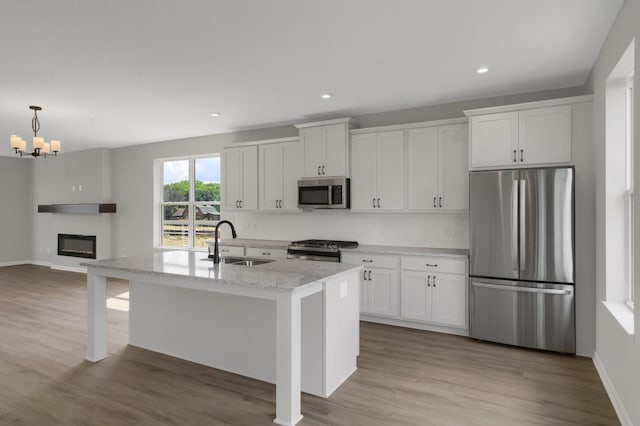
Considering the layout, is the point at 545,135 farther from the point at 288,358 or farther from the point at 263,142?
the point at 263,142

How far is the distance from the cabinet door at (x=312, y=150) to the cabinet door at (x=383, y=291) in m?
1.57

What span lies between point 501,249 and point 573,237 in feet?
2.01

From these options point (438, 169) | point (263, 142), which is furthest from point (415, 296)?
point (263, 142)

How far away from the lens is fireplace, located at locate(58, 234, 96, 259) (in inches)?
317

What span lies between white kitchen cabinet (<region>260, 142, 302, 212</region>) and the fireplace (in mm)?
4771

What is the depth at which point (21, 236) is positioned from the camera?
9266mm

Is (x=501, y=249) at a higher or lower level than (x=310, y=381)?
higher

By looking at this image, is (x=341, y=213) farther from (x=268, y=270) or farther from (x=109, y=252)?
(x=109, y=252)

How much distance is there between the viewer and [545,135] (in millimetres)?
3668

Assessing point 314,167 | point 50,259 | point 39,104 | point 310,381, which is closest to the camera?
point 310,381

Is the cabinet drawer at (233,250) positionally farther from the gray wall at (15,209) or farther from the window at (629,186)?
the gray wall at (15,209)

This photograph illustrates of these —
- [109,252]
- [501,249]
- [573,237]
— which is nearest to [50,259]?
[109,252]

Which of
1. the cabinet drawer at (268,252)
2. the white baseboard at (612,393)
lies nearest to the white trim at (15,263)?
the cabinet drawer at (268,252)

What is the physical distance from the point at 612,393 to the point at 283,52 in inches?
140
